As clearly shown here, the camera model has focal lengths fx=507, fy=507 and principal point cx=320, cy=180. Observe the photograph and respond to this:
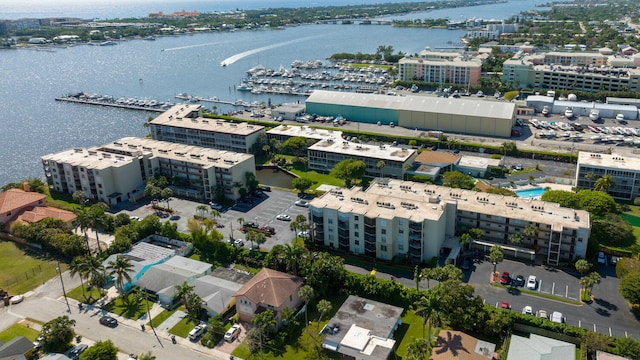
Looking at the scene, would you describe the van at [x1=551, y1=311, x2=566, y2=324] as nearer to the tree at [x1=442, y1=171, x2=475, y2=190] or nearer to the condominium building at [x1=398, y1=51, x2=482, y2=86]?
the tree at [x1=442, y1=171, x2=475, y2=190]

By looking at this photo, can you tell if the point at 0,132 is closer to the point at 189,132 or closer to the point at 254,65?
the point at 189,132

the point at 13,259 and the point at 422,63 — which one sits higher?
the point at 422,63

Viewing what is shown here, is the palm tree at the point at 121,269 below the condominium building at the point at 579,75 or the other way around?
below

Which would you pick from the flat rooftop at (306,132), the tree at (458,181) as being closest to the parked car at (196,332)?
the tree at (458,181)

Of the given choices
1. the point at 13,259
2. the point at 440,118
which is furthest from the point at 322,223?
the point at 440,118

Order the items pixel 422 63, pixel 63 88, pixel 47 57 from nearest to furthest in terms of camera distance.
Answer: pixel 422 63
pixel 63 88
pixel 47 57

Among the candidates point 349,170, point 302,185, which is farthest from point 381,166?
point 302,185

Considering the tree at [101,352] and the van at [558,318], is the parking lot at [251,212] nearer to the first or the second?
the tree at [101,352]
